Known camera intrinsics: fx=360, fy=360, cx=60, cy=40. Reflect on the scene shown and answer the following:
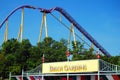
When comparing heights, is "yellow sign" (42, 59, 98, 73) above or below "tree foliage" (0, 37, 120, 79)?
below

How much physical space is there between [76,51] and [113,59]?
17.1 ft

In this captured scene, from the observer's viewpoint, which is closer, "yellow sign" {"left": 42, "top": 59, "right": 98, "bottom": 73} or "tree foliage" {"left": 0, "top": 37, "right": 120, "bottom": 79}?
"yellow sign" {"left": 42, "top": 59, "right": 98, "bottom": 73}

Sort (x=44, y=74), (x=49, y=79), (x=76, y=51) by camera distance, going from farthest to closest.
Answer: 1. (x=76, y=51)
2. (x=49, y=79)
3. (x=44, y=74)

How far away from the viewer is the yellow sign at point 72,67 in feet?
96.2

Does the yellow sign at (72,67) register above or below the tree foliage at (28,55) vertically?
below

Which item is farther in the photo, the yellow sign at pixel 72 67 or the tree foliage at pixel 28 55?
the tree foliage at pixel 28 55

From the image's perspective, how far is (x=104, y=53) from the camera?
2082 inches

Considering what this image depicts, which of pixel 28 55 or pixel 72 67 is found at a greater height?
pixel 28 55

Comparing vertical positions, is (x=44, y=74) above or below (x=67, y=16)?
below

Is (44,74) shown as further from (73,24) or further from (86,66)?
(73,24)

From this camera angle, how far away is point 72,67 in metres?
31.1

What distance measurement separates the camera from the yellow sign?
2931 cm

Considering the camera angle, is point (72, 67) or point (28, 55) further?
point (28, 55)

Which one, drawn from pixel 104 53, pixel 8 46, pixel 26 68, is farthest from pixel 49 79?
pixel 104 53
